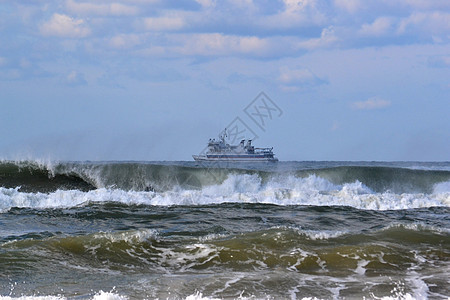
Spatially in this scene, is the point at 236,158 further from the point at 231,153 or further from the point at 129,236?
the point at 129,236

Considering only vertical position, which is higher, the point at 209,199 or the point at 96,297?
the point at 209,199

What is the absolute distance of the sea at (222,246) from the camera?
7941 millimetres

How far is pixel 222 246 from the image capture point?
10594mm

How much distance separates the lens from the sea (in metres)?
7.94

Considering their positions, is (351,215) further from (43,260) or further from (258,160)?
(258,160)

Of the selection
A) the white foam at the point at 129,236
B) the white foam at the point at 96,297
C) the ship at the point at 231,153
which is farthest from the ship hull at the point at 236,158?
the white foam at the point at 96,297

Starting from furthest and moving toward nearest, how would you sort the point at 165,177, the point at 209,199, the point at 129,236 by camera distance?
the point at 165,177 < the point at 209,199 < the point at 129,236

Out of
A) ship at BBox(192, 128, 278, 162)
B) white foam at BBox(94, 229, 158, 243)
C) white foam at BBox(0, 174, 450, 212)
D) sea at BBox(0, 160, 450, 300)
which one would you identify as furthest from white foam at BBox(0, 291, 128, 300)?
ship at BBox(192, 128, 278, 162)

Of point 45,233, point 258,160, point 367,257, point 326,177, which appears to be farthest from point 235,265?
point 258,160

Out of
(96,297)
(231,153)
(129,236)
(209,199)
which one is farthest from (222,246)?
(231,153)

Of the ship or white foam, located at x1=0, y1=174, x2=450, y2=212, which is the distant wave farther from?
the ship

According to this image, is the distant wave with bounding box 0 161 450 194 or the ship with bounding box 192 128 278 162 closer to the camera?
the distant wave with bounding box 0 161 450 194

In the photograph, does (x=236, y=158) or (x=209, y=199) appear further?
(x=236, y=158)

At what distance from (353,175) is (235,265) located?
2111 cm
